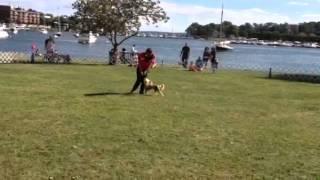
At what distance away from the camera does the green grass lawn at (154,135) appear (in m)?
10.7

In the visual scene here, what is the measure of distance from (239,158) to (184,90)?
1315 cm

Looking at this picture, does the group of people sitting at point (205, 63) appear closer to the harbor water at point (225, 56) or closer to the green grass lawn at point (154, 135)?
the harbor water at point (225, 56)

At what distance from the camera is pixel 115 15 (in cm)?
4559

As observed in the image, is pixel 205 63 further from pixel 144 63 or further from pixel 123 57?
pixel 144 63

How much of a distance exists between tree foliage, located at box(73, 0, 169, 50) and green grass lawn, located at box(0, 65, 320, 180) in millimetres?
22306

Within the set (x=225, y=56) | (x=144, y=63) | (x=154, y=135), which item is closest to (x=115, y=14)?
(x=144, y=63)

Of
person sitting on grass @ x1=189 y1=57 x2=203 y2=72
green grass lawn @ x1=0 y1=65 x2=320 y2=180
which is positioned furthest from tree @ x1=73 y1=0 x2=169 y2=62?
green grass lawn @ x1=0 y1=65 x2=320 y2=180

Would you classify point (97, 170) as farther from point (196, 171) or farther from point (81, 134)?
point (81, 134)

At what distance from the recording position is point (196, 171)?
1073 cm

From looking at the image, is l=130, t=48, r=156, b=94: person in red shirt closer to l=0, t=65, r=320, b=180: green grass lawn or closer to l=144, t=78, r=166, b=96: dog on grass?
l=144, t=78, r=166, b=96: dog on grass

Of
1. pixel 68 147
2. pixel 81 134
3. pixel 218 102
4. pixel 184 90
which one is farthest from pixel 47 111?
pixel 184 90

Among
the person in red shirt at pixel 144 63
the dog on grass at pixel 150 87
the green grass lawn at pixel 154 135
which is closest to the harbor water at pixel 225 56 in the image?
the dog on grass at pixel 150 87

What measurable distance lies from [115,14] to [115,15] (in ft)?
0.32

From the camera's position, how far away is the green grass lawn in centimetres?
1074
